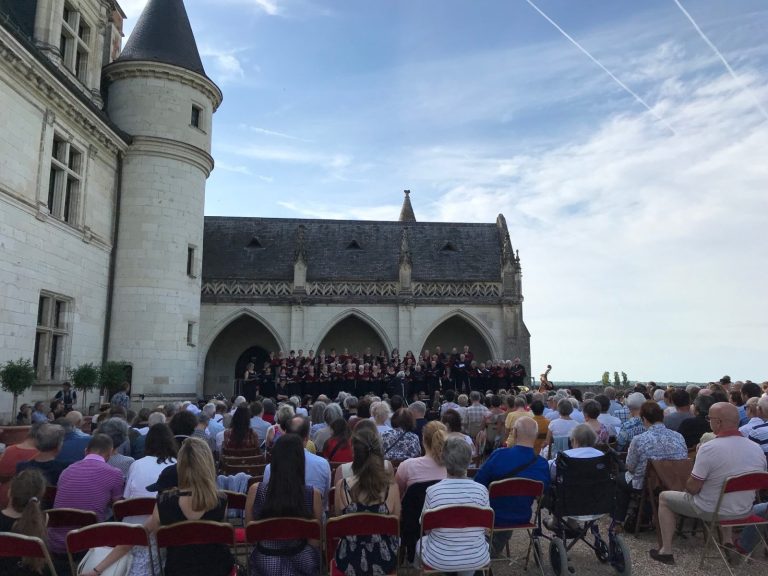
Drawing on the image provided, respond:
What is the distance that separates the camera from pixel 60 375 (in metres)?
16.1

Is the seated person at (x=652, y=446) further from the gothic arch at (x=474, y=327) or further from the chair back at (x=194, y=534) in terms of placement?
the gothic arch at (x=474, y=327)

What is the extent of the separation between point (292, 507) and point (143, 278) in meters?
16.5

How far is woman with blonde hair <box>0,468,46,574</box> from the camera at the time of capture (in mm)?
3811

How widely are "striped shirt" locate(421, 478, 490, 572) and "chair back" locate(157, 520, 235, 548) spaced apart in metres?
1.45

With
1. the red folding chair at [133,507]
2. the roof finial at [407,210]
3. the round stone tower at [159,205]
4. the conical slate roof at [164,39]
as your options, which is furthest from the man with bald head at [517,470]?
the roof finial at [407,210]

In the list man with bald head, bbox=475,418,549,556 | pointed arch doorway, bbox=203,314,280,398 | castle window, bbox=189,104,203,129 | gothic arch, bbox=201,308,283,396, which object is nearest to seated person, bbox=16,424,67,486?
man with bald head, bbox=475,418,549,556

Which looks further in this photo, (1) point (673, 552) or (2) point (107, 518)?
(1) point (673, 552)

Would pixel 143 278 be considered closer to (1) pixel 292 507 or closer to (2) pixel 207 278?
(2) pixel 207 278

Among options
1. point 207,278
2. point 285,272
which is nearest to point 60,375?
point 207,278

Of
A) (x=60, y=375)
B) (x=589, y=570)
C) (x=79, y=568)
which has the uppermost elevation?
(x=60, y=375)

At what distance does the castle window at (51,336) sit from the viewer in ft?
50.3

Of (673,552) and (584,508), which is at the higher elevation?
(584,508)

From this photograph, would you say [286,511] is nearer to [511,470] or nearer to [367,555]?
[367,555]

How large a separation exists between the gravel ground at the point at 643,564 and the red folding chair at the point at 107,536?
2.68 m
